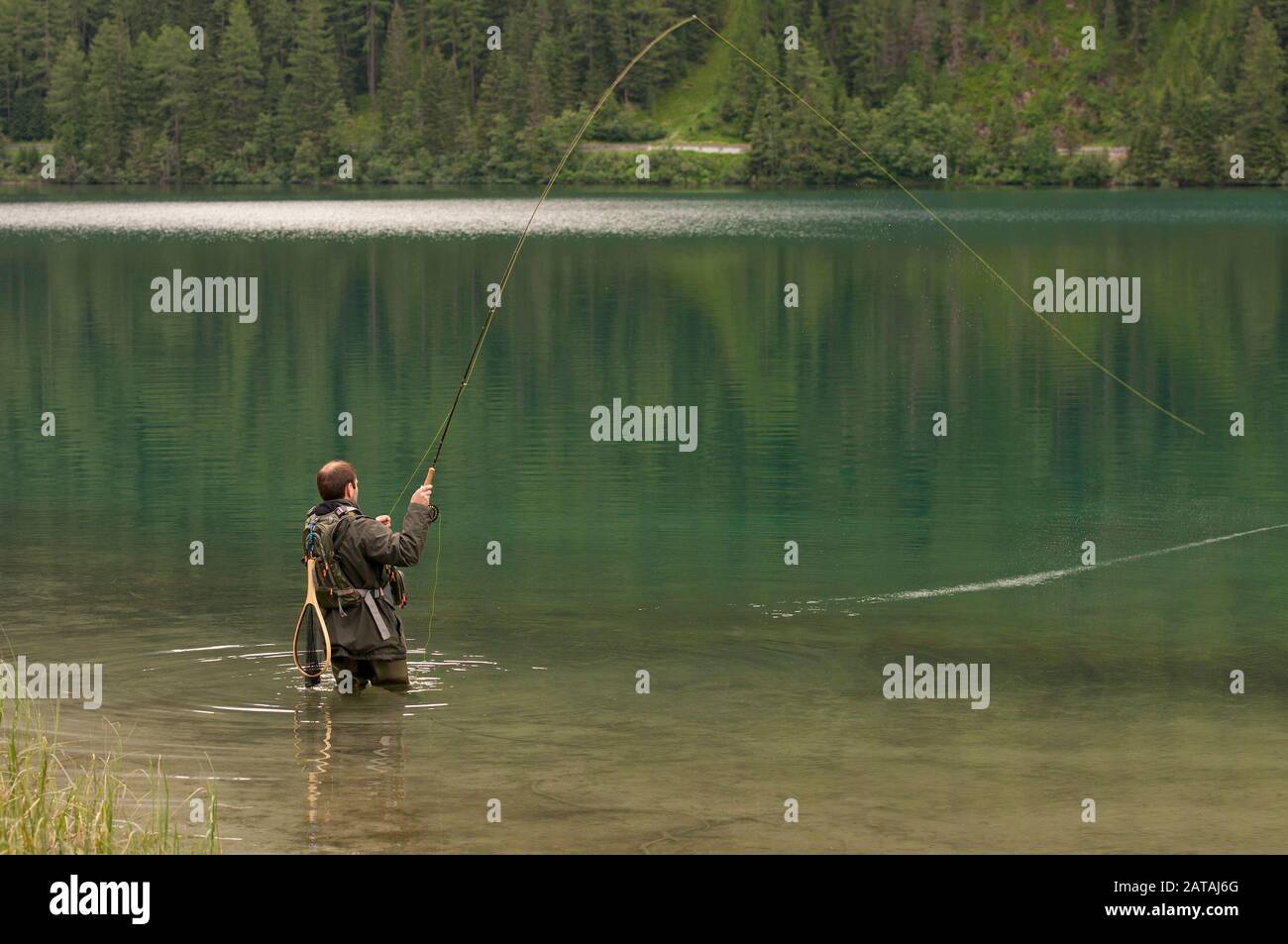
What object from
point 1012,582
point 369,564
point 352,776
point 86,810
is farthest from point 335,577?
point 1012,582

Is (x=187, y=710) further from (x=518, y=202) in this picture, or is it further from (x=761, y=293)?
(x=518, y=202)

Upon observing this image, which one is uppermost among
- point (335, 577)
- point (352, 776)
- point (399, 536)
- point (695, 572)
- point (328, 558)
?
point (399, 536)

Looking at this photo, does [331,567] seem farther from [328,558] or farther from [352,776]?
[352,776]

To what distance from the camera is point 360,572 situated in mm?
14930

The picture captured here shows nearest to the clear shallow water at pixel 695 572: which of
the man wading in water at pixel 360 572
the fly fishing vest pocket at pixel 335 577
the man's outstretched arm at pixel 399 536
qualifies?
the man wading in water at pixel 360 572

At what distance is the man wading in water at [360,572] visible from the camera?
14.5 m

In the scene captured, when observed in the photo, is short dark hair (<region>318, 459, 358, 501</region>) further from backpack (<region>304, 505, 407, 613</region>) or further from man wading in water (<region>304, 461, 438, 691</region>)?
backpack (<region>304, 505, 407, 613</region>)

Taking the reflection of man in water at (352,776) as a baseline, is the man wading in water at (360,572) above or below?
above

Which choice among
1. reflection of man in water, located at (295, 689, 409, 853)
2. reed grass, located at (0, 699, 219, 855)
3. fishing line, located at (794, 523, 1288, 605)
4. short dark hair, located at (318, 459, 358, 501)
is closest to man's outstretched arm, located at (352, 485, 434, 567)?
short dark hair, located at (318, 459, 358, 501)

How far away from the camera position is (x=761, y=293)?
64875 millimetres

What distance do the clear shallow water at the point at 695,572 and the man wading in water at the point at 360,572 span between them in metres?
0.32

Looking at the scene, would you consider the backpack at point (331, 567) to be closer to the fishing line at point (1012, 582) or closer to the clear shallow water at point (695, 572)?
the clear shallow water at point (695, 572)

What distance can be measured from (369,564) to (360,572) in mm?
107

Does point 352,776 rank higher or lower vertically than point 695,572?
lower
